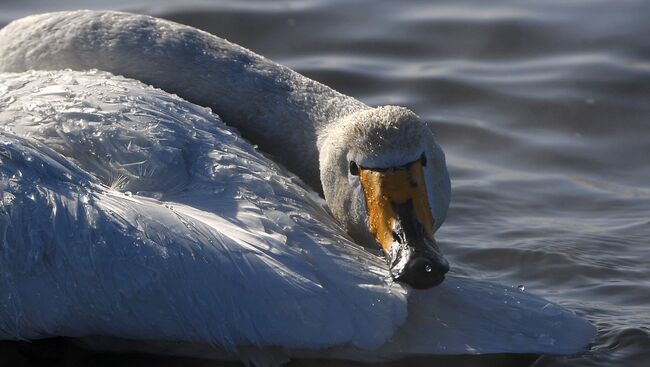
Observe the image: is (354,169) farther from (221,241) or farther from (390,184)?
(221,241)

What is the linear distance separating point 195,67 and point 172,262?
2.47 m

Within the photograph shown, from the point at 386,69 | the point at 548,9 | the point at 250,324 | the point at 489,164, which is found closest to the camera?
the point at 250,324

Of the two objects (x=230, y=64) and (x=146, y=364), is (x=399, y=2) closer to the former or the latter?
(x=230, y=64)

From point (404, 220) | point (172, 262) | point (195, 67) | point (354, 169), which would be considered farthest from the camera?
point (195, 67)

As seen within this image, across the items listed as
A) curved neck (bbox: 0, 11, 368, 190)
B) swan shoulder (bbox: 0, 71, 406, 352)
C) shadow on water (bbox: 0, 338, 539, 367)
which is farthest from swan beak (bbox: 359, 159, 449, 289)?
curved neck (bbox: 0, 11, 368, 190)

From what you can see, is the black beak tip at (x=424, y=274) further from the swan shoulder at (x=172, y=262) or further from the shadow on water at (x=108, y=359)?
the shadow on water at (x=108, y=359)

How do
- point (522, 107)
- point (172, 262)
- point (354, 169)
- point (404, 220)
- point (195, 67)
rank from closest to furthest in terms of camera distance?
point (172, 262) → point (404, 220) → point (354, 169) → point (195, 67) → point (522, 107)

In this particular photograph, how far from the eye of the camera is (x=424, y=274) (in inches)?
216

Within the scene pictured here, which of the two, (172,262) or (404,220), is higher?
(404,220)

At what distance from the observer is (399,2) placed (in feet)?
40.4

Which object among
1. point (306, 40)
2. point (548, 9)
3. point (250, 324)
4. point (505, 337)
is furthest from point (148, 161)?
point (548, 9)

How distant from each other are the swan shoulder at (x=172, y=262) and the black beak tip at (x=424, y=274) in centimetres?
8

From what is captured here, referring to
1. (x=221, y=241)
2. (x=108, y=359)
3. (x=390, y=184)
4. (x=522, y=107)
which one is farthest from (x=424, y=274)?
(x=522, y=107)

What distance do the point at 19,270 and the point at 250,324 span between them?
937mm
